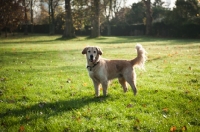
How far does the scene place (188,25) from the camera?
41.0 m

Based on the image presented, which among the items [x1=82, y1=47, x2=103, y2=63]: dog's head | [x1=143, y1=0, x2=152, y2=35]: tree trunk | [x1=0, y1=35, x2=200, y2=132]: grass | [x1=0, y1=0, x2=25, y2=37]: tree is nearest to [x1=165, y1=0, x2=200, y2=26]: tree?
[x1=143, y1=0, x2=152, y2=35]: tree trunk

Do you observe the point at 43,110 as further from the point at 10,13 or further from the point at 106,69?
the point at 10,13

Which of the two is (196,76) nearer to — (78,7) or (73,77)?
(73,77)

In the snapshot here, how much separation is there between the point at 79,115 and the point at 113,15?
7002cm

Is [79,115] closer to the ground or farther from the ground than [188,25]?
closer to the ground

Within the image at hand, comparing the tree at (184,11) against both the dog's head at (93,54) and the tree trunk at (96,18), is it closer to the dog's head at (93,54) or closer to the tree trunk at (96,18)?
the tree trunk at (96,18)

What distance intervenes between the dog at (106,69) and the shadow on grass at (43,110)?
618mm

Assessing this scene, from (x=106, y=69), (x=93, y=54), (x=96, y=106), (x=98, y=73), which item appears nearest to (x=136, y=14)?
(x=106, y=69)

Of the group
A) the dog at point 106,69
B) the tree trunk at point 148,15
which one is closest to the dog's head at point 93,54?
the dog at point 106,69

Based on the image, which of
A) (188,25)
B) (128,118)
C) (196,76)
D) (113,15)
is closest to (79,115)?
(128,118)

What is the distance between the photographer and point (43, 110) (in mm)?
5578

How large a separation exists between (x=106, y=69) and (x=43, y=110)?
243 cm

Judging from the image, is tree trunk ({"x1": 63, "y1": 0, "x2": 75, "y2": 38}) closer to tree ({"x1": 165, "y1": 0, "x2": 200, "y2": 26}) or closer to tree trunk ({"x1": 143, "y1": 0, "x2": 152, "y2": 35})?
tree trunk ({"x1": 143, "y1": 0, "x2": 152, "y2": 35})

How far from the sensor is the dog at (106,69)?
6574mm
